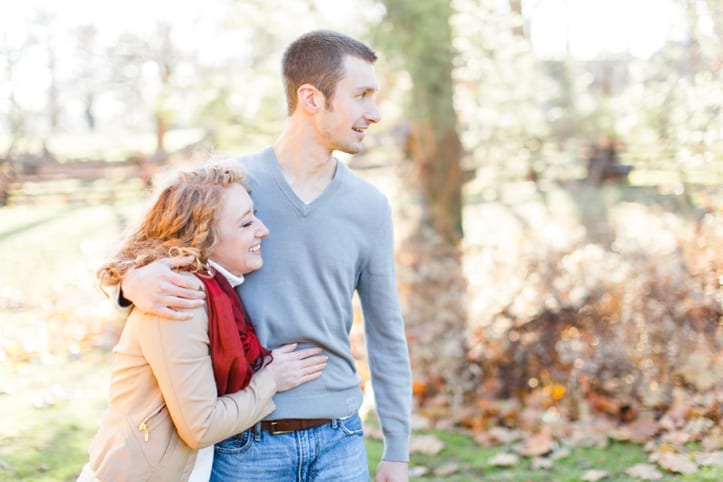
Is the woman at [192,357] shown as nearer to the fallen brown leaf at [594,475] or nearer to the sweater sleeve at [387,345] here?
the sweater sleeve at [387,345]

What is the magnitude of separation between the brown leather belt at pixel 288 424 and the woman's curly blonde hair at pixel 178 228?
0.53 meters

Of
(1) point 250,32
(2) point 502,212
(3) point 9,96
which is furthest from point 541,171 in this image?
(3) point 9,96

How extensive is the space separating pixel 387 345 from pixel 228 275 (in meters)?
0.70

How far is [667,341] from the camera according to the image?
589cm

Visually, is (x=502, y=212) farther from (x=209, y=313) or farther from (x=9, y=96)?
(x=209, y=313)

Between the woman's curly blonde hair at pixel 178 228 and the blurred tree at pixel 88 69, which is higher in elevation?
the blurred tree at pixel 88 69

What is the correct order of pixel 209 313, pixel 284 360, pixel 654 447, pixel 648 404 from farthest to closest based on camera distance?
pixel 648 404, pixel 654 447, pixel 284 360, pixel 209 313

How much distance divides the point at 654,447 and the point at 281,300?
3376 mm

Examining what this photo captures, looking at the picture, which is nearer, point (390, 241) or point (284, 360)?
point (284, 360)

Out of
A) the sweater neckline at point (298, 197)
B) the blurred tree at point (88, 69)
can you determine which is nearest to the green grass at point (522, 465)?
the sweater neckline at point (298, 197)

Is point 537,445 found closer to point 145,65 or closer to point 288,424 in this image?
point 288,424

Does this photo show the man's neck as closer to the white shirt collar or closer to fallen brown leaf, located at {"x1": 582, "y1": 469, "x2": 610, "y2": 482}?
the white shirt collar

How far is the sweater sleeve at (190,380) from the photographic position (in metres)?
2.37

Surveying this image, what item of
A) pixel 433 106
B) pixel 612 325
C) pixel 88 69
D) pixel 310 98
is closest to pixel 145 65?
pixel 88 69
